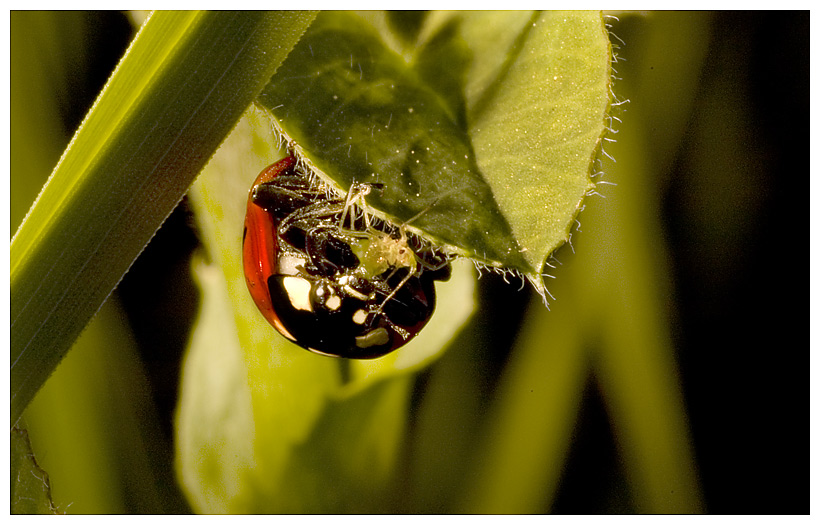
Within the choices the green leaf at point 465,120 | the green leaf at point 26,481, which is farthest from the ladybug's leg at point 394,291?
the green leaf at point 26,481

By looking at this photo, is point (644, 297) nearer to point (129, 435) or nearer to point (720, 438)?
point (720, 438)

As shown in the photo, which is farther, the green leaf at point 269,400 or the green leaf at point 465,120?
the green leaf at point 269,400

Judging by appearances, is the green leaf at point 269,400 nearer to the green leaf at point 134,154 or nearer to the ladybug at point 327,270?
the ladybug at point 327,270

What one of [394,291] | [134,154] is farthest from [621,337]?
[134,154]

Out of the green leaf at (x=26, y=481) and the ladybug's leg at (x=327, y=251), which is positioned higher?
the ladybug's leg at (x=327, y=251)

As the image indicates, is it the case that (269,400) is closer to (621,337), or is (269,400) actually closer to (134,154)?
(134,154)
